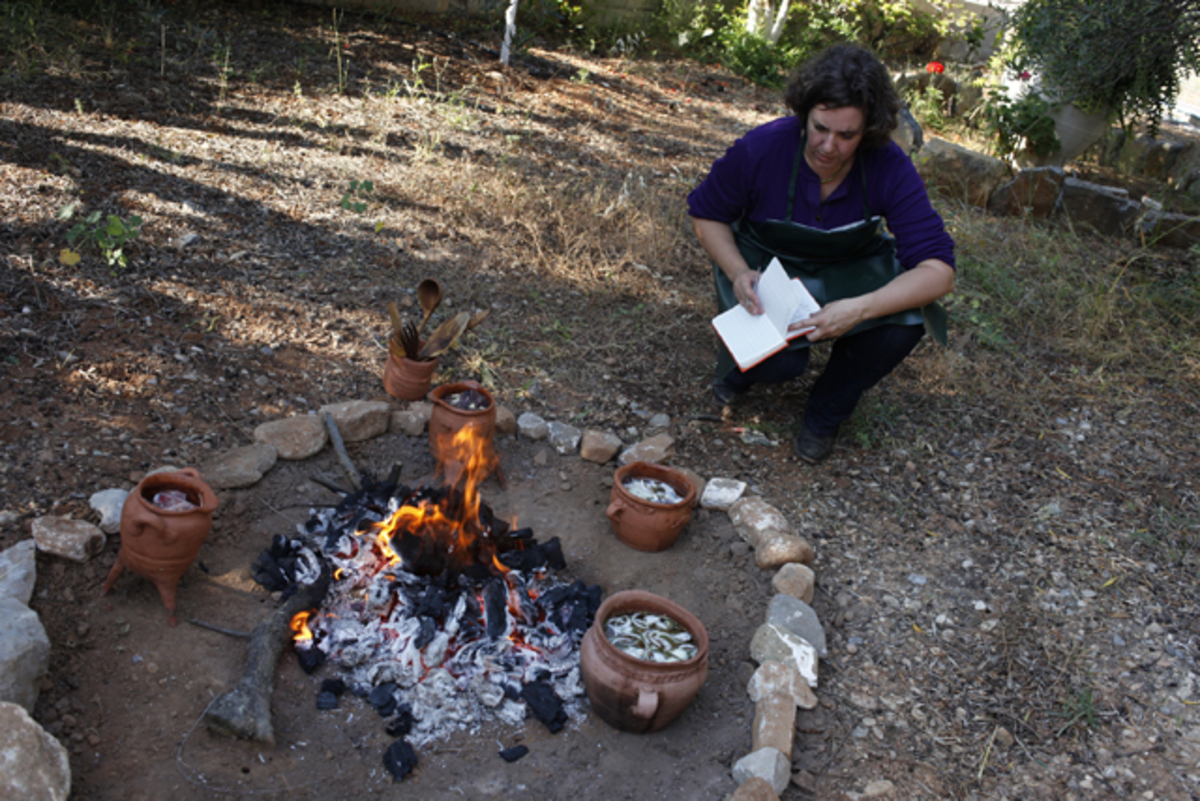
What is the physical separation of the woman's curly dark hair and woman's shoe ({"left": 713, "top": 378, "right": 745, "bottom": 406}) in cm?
118

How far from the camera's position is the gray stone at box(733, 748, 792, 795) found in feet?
6.64

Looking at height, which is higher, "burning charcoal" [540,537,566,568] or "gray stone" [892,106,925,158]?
"gray stone" [892,106,925,158]

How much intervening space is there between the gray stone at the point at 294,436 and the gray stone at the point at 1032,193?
5.41 metres

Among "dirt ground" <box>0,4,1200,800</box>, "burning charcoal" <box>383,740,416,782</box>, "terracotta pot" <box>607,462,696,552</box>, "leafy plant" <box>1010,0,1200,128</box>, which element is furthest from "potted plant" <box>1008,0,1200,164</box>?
"burning charcoal" <box>383,740,416,782</box>

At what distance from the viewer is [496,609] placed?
239cm

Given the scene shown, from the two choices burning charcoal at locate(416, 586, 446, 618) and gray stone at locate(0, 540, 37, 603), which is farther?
burning charcoal at locate(416, 586, 446, 618)

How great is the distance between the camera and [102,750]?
1.88 meters

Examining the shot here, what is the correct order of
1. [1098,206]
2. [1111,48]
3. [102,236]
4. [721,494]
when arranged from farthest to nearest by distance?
[1098,206]
[1111,48]
[102,236]
[721,494]

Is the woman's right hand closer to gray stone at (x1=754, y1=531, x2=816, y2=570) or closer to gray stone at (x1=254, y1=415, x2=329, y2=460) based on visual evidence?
gray stone at (x1=754, y1=531, x2=816, y2=570)

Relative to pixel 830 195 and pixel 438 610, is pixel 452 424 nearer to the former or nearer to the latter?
pixel 438 610

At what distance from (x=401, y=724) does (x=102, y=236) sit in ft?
8.73

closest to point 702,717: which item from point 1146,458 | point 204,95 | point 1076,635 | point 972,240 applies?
point 1076,635

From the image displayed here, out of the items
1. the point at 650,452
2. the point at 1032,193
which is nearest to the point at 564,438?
the point at 650,452

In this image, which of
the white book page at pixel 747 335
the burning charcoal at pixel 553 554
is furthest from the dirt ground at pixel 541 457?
the white book page at pixel 747 335
